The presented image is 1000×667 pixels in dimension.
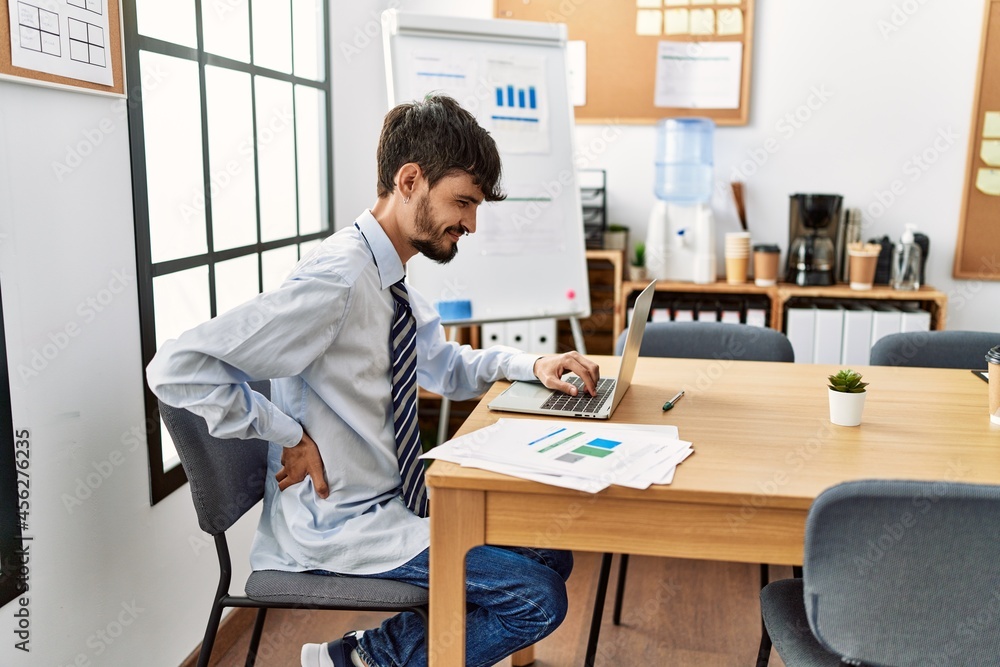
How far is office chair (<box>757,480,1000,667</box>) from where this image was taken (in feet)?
3.47

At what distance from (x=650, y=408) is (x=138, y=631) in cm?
117

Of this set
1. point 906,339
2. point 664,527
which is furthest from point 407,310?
point 906,339

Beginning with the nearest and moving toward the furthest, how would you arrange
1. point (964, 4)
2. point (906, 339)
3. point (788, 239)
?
point (906, 339)
point (964, 4)
point (788, 239)

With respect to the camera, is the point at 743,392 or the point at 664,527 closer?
the point at 664,527

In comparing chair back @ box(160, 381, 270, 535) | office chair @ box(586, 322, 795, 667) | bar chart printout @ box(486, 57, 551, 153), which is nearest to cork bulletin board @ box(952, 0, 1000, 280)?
office chair @ box(586, 322, 795, 667)

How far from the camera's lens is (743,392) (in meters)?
1.85

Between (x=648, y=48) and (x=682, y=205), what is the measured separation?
0.64m

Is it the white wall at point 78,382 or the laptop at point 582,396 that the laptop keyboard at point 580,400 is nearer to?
the laptop at point 582,396

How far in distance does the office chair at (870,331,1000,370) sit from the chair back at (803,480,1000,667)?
4.16 ft

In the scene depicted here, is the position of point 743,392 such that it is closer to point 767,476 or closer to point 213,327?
point 767,476

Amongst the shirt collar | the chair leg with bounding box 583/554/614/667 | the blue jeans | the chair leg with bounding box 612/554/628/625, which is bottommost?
the chair leg with bounding box 612/554/628/625

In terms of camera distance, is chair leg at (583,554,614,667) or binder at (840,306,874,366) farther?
binder at (840,306,874,366)

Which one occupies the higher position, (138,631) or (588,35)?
(588,35)

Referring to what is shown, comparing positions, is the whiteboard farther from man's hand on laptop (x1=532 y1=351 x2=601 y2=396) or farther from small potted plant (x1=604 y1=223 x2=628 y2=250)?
man's hand on laptop (x1=532 y1=351 x2=601 y2=396)
